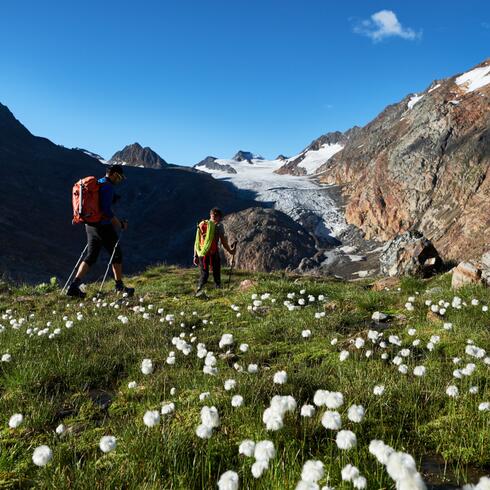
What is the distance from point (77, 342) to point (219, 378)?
118 inches

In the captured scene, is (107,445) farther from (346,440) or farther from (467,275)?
(467,275)

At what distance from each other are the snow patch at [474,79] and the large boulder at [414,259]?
68.9m

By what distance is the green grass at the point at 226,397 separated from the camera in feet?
8.85

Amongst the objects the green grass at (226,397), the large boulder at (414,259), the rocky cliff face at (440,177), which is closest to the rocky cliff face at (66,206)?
the rocky cliff face at (440,177)

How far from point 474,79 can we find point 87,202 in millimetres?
92482

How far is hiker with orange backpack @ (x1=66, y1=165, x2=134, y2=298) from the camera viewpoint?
10.0 meters

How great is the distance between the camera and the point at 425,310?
23.9 ft

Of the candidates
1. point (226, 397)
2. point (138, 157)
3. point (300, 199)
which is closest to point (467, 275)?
point (226, 397)

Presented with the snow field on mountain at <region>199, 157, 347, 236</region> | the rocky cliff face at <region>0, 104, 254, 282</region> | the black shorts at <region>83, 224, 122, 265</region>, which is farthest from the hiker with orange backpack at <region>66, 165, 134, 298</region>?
the snow field on mountain at <region>199, 157, 347, 236</region>

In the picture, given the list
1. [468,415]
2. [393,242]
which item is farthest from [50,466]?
[393,242]

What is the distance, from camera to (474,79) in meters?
82.4

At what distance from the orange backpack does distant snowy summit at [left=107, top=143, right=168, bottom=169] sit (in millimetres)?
163740

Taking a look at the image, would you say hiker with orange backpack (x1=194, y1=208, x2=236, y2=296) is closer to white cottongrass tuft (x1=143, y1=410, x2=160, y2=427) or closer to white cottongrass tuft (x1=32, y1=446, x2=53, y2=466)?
white cottongrass tuft (x1=143, y1=410, x2=160, y2=427)

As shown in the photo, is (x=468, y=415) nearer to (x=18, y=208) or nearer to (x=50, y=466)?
(x=50, y=466)
